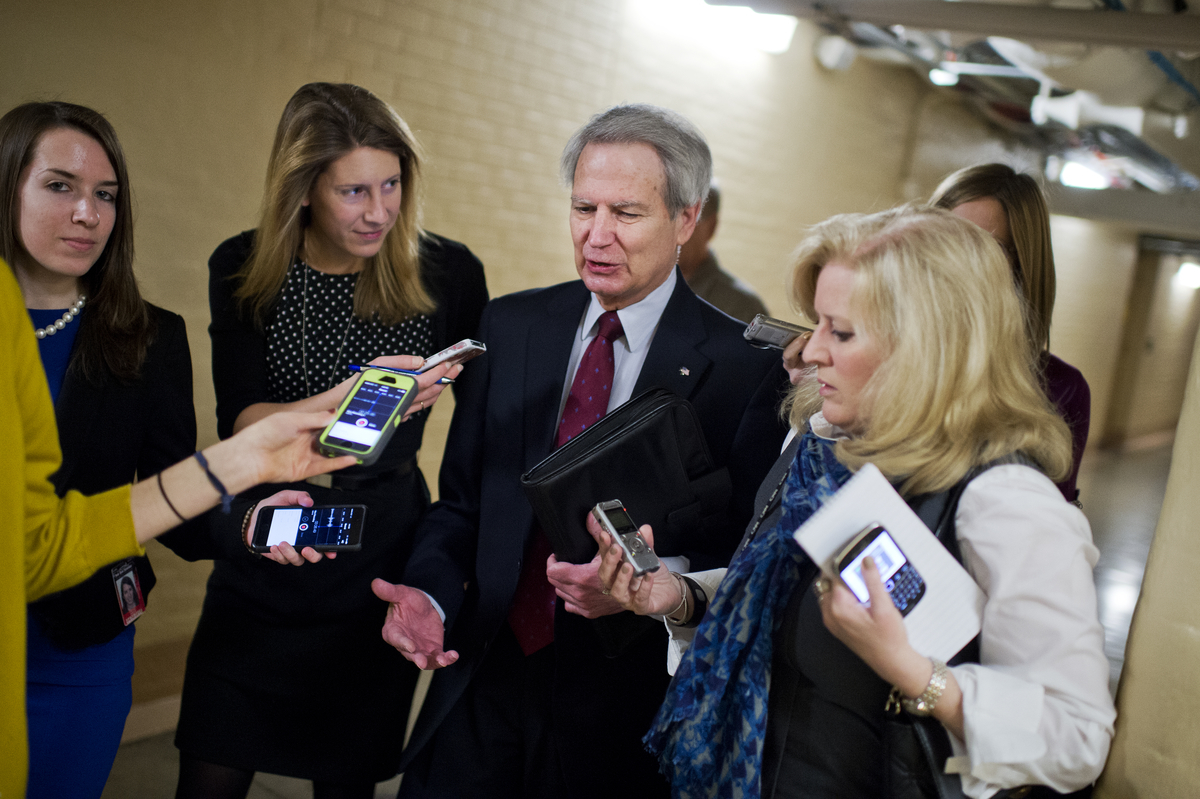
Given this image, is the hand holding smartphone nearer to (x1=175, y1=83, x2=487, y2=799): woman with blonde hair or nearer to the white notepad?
(x1=175, y1=83, x2=487, y2=799): woman with blonde hair

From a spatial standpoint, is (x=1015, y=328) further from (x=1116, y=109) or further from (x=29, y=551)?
(x=1116, y=109)

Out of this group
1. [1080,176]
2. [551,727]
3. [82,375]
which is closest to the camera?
[82,375]

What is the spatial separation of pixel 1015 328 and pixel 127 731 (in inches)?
137

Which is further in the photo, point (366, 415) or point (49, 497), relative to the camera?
point (366, 415)

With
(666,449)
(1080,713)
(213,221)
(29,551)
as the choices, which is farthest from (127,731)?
(1080,713)

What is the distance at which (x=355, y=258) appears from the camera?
7.71ft

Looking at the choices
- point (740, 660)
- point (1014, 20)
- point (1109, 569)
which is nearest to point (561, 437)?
point (740, 660)

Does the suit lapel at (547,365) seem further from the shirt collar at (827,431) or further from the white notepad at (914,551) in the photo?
the white notepad at (914,551)

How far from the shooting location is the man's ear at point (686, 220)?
1976 millimetres

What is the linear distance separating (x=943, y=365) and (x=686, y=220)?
85cm

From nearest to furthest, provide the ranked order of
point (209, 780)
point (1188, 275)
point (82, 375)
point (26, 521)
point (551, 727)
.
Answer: point (26, 521)
point (82, 375)
point (551, 727)
point (209, 780)
point (1188, 275)

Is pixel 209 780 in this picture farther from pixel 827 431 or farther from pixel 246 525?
pixel 827 431

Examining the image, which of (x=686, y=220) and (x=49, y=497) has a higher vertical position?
(x=686, y=220)

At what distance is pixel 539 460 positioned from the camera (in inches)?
76.5
